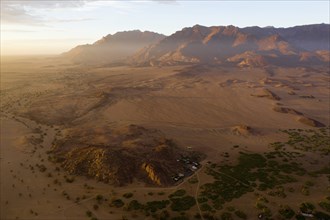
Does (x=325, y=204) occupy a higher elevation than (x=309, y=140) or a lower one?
lower

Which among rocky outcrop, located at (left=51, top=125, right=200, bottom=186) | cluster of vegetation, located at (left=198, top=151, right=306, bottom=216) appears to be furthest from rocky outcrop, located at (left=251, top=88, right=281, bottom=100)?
rocky outcrop, located at (left=51, top=125, right=200, bottom=186)

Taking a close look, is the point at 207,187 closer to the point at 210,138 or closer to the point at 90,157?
the point at 90,157

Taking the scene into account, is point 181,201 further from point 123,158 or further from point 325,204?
point 325,204

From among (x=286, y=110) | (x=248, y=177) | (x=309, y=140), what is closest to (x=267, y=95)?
(x=286, y=110)

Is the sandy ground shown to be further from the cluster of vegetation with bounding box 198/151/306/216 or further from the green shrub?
the cluster of vegetation with bounding box 198/151/306/216

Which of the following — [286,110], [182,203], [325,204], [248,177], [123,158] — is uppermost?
[123,158]

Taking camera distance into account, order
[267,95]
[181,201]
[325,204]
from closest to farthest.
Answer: [325,204]
[181,201]
[267,95]
